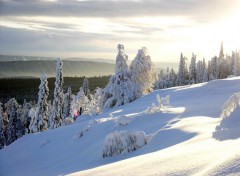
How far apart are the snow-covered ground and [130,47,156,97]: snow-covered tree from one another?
14.5 meters

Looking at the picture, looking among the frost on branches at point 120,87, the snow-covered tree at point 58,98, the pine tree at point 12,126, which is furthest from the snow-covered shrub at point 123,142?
the pine tree at point 12,126

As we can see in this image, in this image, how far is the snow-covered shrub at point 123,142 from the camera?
9797mm

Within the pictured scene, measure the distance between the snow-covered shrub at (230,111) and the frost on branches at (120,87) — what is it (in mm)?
22674

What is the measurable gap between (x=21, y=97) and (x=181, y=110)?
180 m

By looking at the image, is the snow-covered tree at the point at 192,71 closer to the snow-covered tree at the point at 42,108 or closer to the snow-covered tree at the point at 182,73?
the snow-covered tree at the point at 182,73

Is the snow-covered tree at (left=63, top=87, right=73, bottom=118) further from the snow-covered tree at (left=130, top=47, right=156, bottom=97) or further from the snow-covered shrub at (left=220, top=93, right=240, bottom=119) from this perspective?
the snow-covered shrub at (left=220, top=93, right=240, bottom=119)

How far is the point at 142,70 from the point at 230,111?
24482mm

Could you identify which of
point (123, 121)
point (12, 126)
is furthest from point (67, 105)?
point (123, 121)

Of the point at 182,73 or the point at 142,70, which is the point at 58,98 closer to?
the point at 142,70

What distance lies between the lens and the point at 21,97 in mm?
183500

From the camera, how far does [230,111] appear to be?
941 cm

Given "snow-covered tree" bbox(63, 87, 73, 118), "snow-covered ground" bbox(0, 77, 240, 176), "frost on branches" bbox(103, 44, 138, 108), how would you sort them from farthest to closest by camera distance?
"snow-covered tree" bbox(63, 87, 73, 118) < "frost on branches" bbox(103, 44, 138, 108) < "snow-covered ground" bbox(0, 77, 240, 176)

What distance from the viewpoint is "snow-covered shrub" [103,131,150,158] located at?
386 inches

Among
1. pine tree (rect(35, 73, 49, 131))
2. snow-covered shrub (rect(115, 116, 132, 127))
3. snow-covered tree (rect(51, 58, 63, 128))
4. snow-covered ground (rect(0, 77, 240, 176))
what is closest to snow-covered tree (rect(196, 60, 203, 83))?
snow-covered tree (rect(51, 58, 63, 128))
